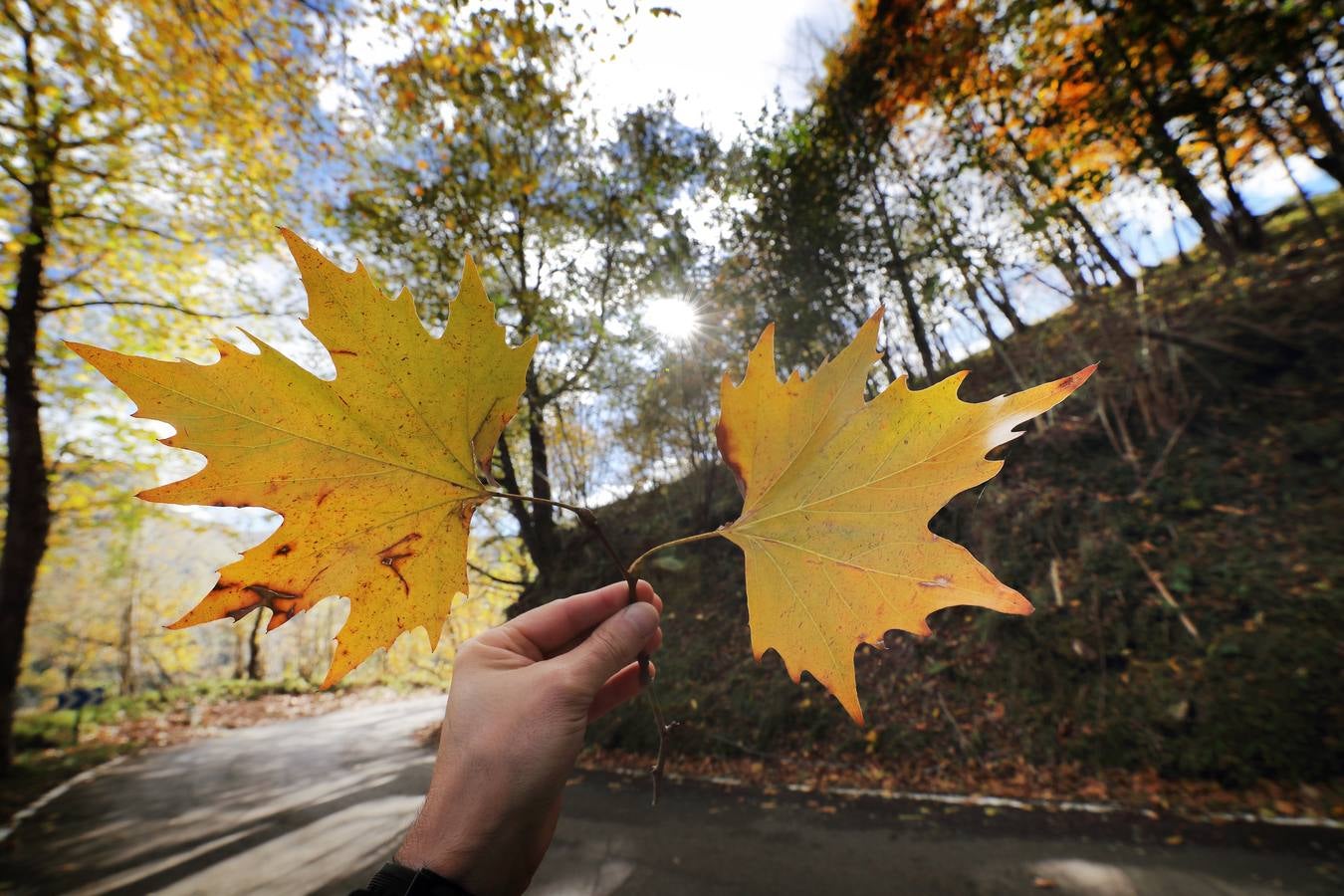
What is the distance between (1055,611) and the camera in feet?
18.5

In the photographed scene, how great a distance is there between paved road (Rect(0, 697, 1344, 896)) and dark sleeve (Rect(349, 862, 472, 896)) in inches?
154

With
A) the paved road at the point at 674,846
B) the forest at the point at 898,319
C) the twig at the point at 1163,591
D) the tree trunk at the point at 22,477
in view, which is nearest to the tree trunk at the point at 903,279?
the forest at the point at 898,319

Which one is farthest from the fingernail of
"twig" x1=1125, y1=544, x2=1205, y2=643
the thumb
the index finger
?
"twig" x1=1125, y1=544, x2=1205, y2=643

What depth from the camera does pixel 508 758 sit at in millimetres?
1205

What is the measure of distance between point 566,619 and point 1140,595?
6.48 metres

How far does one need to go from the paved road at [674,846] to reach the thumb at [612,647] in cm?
402

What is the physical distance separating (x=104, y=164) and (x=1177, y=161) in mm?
13207

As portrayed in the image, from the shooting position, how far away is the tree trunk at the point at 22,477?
6.84 meters

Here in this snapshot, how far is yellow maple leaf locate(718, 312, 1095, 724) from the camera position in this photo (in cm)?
92

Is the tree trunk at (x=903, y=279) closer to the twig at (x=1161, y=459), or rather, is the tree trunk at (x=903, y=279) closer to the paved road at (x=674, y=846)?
the twig at (x=1161, y=459)

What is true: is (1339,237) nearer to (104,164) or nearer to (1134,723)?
(1134,723)

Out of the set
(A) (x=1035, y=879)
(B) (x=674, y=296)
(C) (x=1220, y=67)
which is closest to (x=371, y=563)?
(A) (x=1035, y=879)

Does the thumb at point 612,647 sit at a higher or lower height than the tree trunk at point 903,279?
lower

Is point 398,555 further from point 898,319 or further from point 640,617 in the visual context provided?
point 898,319
